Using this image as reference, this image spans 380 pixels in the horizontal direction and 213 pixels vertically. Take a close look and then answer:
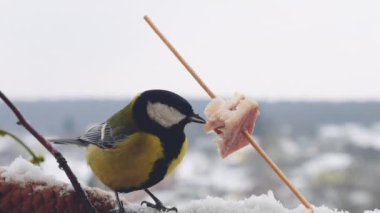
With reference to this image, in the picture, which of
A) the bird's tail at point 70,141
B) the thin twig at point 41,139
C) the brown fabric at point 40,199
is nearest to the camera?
the thin twig at point 41,139

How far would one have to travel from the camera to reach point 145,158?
2.39 ft

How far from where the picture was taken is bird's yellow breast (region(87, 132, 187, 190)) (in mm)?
723

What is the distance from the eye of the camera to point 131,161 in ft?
2.43

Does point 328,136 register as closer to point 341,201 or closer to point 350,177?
point 350,177

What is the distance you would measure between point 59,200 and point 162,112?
15cm

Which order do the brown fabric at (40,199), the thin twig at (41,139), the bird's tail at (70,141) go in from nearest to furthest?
the thin twig at (41,139), the brown fabric at (40,199), the bird's tail at (70,141)

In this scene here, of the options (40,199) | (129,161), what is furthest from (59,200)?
(129,161)

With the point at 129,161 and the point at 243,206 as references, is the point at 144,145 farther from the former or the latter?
the point at 243,206

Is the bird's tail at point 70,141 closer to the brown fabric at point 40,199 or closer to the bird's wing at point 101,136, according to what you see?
the bird's wing at point 101,136

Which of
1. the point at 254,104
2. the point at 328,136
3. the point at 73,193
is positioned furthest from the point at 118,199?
the point at 328,136

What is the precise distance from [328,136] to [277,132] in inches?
45.8

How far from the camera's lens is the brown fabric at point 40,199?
625 mm

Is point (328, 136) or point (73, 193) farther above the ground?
point (73, 193)

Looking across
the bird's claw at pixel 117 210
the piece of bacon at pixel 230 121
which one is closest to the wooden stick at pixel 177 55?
the piece of bacon at pixel 230 121
